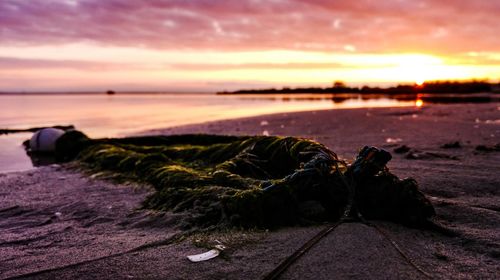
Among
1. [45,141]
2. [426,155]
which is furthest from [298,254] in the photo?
[45,141]

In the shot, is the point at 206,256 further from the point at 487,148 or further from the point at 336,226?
the point at 487,148

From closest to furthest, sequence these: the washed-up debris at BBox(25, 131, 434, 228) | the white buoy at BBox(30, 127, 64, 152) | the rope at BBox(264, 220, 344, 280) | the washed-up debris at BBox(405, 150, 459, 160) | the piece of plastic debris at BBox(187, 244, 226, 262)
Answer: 1. the rope at BBox(264, 220, 344, 280)
2. the piece of plastic debris at BBox(187, 244, 226, 262)
3. the washed-up debris at BBox(25, 131, 434, 228)
4. the washed-up debris at BBox(405, 150, 459, 160)
5. the white buoy at BBox(30, 127, 64, 152)

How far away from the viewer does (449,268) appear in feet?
8.93

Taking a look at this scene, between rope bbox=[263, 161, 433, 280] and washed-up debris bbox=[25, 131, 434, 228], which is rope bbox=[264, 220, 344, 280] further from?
washed-up debris bbox=[25, 131, 434, 228]

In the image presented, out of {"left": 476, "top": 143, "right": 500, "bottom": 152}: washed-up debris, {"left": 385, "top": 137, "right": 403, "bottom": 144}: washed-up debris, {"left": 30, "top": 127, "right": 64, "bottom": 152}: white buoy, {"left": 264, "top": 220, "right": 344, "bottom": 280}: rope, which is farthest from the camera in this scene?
{"left": 30, "top": 127, "right": 64, "bottom": 152}: white buoy

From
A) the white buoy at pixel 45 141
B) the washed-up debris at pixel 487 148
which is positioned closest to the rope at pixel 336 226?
the washed-up debris at pixel 487 148

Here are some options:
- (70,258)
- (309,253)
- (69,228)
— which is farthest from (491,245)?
(69,228)

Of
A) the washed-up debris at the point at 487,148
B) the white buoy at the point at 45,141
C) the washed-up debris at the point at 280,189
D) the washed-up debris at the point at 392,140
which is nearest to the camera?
the washed-up debris at the point at 280,189

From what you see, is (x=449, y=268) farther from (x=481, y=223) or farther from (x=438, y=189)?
(x=438, y=189)

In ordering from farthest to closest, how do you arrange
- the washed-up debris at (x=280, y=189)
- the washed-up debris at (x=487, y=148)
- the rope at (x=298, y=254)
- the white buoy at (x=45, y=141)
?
1. the white buoy at (x=45, y=141)
2. the washed-up debris at (x=487, y=148)
3. the washed-up debris at (x=280, y=189)
4. the rope at (x=298, y=254)

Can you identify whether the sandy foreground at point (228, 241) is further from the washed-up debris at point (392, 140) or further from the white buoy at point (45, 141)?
the white buoy at point (45, 141)

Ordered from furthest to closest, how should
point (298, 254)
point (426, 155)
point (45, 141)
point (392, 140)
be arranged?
point (45, 141)
point (392, 140)
point (426, 155)
point (298, 254)

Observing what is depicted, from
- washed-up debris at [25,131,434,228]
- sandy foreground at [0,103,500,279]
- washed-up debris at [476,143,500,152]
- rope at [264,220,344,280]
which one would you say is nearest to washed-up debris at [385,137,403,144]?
washed-up debris at [476,143,500,152]

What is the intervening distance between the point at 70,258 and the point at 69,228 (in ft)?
3.24
